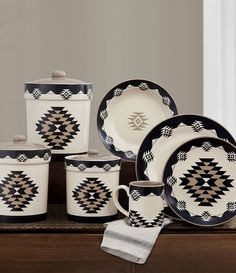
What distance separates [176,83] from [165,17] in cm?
24

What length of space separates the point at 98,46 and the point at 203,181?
4.15 ft

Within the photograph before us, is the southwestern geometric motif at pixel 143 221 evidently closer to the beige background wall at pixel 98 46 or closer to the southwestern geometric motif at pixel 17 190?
the southwestern geometric motif at pixel 17 190

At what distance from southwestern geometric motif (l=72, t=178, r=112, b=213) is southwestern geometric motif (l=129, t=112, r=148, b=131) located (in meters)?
0.23

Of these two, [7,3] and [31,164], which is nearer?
[31,164]

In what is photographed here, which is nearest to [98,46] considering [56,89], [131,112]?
[131,112]

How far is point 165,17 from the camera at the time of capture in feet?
8.05

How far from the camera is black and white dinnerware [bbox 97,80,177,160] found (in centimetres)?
154

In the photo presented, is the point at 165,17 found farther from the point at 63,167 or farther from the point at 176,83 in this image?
the point at 63,167

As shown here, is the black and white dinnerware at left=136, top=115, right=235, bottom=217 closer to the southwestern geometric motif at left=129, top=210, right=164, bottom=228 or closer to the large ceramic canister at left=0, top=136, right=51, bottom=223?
the southwestern geometric motif at left=129, top=210, right=164, bottom=228

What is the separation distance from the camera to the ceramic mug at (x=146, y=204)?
1286 mm

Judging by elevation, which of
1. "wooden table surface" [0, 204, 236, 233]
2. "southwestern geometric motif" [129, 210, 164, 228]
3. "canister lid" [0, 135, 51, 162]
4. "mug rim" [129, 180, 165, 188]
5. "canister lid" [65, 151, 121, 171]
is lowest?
"wooden table surface" [0, 204, 236, 233]

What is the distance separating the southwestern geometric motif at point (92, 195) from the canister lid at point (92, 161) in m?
0.03

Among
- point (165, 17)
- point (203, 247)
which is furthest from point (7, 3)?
point (203, 247)

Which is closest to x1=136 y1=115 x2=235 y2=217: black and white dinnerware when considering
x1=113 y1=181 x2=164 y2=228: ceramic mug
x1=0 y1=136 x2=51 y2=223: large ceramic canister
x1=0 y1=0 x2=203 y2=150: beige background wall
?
x1=113 y1=181 x2=164 y2=228: ceramic mug
